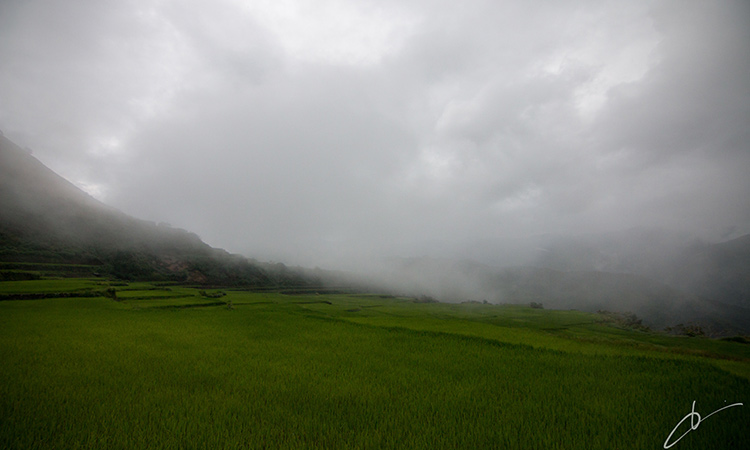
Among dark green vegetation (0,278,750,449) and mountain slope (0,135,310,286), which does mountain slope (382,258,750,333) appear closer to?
dark green vegetation (0,278,750,449)

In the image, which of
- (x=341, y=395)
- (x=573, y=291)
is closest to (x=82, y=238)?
(x=341, y=395)

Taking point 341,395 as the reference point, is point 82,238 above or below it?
above

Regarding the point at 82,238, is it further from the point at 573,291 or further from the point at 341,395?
the point at 573,291

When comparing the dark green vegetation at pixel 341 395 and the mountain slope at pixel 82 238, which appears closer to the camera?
the dark green vegetation at pixel 341 395

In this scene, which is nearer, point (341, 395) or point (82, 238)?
point (341, 395)

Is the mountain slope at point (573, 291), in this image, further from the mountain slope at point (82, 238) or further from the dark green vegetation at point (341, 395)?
the mountain slope at point (82, 238)

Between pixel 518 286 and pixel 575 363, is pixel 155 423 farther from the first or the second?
pixel 518 286

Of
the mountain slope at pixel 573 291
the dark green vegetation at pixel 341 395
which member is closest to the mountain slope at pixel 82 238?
the dark green vegetation at pixel 341 395

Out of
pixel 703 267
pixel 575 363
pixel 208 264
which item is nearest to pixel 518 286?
pixel 703 267

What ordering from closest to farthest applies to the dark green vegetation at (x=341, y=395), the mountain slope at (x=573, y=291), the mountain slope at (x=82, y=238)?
1. the dark green vegetation at (x=341, y=395)
2. the mountain slope at (x=82, y=238)
3. the mountain slope at (x=573, y=291)

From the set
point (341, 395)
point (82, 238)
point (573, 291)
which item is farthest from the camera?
point (573, 291)

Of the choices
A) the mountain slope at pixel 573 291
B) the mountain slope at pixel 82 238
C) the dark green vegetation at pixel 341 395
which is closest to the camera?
the dark green vegetation at pixel 341 395

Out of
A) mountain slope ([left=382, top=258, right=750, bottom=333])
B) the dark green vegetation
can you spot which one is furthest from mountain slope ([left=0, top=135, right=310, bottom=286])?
mountain slope ([left=382, top=258, right=750, bottom=333])

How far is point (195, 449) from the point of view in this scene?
137 inches
